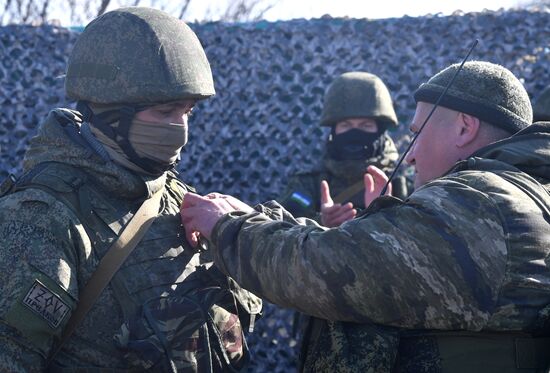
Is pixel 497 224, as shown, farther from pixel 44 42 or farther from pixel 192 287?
pixel 44 42

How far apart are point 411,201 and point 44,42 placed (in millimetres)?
5279

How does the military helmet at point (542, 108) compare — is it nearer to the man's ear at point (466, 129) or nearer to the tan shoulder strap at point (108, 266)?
the man's ear at point (466, 129)

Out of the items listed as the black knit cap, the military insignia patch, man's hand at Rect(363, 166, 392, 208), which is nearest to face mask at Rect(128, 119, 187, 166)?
the military insignia patch

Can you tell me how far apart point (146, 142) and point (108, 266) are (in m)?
0.51

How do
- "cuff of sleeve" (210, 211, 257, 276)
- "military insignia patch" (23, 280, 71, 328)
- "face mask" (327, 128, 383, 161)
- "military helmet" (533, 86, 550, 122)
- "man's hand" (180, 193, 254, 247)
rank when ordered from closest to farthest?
"military insignia patch" (23, 280, 71, 328), "cuff of sleeve" (210, 211, 257, 276), "man's hand" (180, 193, 254, 247), "military helmet" (533, 86, 550, 122), "face mask" (327, 128, 383, 161)

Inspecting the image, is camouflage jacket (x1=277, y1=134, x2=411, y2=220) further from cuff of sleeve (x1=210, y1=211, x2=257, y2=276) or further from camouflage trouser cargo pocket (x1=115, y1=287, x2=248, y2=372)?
cuff of sleeve (x1=210, y1=211, x2=257, y2=276)

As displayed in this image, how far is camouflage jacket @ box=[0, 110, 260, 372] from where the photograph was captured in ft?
9.22

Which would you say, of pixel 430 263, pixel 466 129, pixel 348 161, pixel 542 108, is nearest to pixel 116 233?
pixel 430 263

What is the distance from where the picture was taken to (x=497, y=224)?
262cm

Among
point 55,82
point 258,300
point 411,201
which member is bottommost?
point 55,82

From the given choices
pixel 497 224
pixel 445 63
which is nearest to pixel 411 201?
pixel 497 224

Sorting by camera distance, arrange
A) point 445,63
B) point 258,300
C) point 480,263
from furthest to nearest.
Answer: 1. point 445,63
2. point 258,300
3. point 480,263

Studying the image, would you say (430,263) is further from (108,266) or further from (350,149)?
(350,149)

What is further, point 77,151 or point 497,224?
point 77,151
